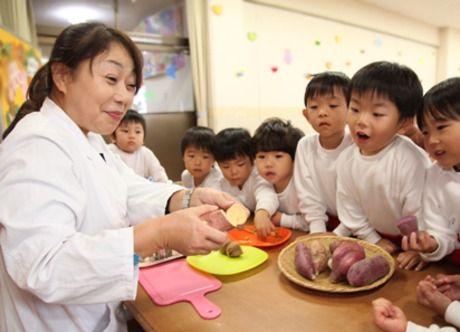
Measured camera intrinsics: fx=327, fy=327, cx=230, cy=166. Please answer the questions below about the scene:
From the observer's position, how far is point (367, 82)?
1075mm

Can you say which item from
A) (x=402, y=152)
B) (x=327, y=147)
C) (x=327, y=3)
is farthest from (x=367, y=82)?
(x=327, y=3)

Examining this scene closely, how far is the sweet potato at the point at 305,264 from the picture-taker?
87 cm

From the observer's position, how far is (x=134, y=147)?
8.45 feet

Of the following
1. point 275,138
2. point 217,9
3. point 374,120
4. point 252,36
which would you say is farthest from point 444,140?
point 252,36

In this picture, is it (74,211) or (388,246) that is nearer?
(74,211)

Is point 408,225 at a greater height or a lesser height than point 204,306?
greater

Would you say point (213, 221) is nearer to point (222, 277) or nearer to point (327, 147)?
point (222, 277)

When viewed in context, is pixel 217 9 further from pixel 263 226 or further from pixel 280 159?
pixel 263 226

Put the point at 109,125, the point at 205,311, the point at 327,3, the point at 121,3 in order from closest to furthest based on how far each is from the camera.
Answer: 1. the point at 205,311
2. the point at 109,125
3. the point at 121,3
4. the point at 327,3

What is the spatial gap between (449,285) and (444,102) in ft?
1.56

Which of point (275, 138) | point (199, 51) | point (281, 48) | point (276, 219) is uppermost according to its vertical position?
point (281, 48)

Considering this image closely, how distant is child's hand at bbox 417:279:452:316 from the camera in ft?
2.30

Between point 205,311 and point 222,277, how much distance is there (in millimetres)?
183

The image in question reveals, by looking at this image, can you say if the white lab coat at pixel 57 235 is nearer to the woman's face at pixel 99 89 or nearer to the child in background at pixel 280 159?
the woman's face at pixel 99 89
